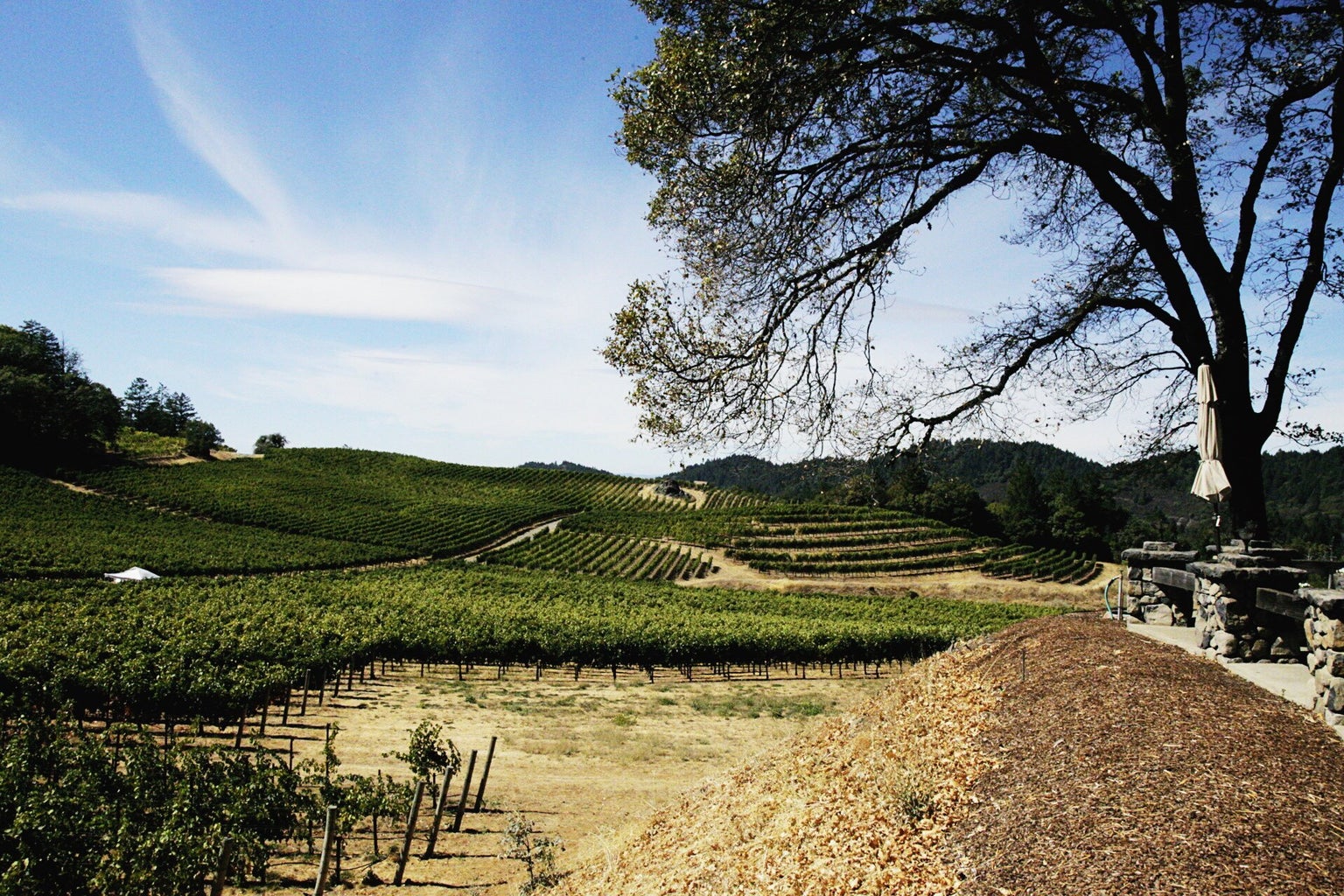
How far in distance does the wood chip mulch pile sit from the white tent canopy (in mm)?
43640

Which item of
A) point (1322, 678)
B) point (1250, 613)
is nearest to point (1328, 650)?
point (1322, 678)

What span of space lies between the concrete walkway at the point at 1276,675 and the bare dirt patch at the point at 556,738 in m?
6.28

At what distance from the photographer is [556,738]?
64.4 feet

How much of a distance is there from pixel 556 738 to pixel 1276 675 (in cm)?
1612

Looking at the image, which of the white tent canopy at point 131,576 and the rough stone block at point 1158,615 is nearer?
the rough stone block at point 1158,615

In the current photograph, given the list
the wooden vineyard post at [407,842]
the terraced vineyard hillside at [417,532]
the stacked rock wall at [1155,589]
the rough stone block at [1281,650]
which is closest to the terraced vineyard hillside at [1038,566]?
the terraced vineyard hillside at [417,532]

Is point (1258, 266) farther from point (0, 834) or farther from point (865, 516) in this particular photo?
point (865, 516)

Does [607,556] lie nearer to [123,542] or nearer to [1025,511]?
[123,542]

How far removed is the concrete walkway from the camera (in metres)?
6.52

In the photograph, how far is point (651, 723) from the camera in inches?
866

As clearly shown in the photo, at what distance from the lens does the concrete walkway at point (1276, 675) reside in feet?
21.4

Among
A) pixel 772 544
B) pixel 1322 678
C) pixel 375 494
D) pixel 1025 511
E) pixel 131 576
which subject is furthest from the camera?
pixel 1025 511

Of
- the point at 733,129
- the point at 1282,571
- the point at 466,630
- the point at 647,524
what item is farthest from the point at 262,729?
the point at 647,524

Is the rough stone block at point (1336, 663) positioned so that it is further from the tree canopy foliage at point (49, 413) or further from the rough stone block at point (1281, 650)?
the tree canopy foliage at point (49, 413)
